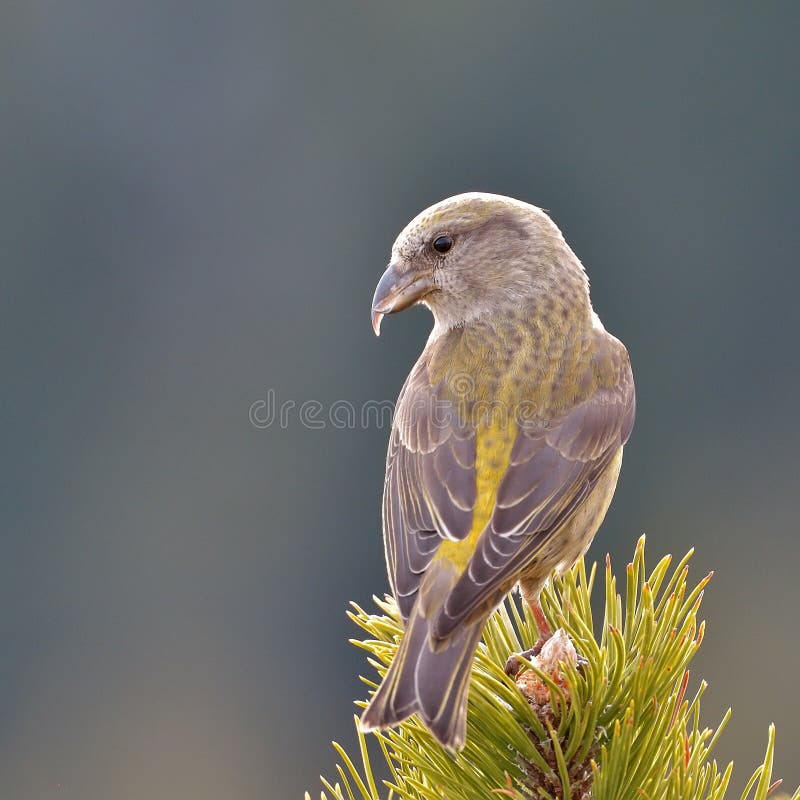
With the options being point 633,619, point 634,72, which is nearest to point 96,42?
point 634,72

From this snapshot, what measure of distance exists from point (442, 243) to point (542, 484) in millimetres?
1132

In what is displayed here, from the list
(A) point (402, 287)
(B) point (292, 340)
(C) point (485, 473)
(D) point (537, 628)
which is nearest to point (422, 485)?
(C) point (485, 473)

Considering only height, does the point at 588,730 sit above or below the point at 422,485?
below

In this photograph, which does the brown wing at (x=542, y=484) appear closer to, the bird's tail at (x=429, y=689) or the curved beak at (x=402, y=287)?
the bird's tail at (x=429, y=689)

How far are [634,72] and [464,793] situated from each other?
81.5 feet

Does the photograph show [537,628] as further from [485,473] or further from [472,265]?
[472,265]

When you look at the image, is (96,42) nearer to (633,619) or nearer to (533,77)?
(533,77)

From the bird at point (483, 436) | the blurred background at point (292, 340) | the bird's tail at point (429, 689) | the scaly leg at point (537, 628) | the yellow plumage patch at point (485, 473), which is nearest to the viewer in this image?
the bird's tail at point (429, 689)

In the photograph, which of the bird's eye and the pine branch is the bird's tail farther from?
the bird's eye

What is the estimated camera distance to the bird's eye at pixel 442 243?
418 cm

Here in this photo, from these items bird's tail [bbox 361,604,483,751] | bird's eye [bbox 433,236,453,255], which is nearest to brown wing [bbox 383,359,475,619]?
bird's tail [bbox 361,604,483,751]

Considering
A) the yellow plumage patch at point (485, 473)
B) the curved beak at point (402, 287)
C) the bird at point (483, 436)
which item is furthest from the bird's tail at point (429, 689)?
the curved beak at point (402, 287)

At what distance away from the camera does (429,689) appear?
8.07 ft

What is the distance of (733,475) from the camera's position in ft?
73.7
